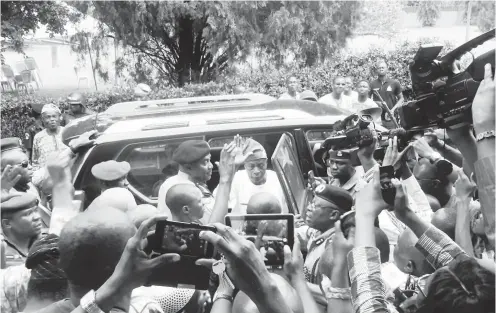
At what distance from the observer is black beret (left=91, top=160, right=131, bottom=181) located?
4.73 m

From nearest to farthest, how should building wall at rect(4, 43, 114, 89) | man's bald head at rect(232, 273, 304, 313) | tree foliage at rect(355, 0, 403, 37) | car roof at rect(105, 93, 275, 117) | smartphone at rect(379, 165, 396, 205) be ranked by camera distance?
smartphone at rect(379, 165, 396, 205) < man's bald head at rect(232, 273, 304, 313) < car roof at rect(105, 93, 275, 117) < building wall at rect(4, 43, 114, 89) < tree foliage at rect(355, 0, 403, 37)

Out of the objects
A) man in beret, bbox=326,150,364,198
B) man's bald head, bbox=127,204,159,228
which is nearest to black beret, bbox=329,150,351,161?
man in beret, bbox=326,150,364,198

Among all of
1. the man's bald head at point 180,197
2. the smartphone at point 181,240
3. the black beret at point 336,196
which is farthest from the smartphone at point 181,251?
the man's bald head at point 180,197

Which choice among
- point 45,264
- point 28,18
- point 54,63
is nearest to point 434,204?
point 45,264

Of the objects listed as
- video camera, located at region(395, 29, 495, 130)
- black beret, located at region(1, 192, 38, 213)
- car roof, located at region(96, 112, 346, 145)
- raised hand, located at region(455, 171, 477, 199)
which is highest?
video camera, located at region(395, 29, 495, 130)

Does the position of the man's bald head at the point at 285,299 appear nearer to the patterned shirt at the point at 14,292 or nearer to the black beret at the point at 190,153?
the patterned shirt at the point at 14,292

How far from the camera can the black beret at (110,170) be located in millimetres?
4727

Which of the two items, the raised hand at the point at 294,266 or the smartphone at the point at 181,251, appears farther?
the raised hand at the point at 294,266

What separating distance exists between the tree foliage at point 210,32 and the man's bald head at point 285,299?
51.2ft

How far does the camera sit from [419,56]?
8.82 ft

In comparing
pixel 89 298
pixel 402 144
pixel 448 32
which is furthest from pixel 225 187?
pixel 448 32

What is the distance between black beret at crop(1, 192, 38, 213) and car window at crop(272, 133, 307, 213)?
1817 millimetres

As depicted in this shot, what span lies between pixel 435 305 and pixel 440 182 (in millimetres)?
2953

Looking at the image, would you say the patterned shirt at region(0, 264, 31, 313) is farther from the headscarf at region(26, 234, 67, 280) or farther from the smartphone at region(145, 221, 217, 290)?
the smartphone at region(145, 221, 217, 290)
